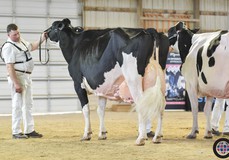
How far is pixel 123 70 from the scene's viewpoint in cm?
777

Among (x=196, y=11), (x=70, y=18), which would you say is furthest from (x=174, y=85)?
(x=70, y=18)

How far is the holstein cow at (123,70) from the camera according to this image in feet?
24.9

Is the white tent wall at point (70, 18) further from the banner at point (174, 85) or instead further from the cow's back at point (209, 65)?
the cow's back at point (209, 65)

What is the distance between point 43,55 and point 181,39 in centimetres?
1180

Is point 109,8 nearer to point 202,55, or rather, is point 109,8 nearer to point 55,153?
point 202,55

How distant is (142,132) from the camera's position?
759cm

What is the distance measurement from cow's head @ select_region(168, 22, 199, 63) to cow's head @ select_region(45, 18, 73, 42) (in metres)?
2.09

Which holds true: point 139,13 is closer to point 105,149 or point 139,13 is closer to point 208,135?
point 208,135

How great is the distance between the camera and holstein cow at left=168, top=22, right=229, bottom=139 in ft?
26.5

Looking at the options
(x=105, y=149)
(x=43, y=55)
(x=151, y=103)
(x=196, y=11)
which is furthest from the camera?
(x=196, y=11)

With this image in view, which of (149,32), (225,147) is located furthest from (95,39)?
(225,147)

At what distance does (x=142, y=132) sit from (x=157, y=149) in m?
0.55

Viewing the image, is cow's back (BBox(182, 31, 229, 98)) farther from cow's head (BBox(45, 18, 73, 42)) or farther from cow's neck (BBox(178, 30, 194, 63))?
cow's head (BBox(45, 18, 73, 42))

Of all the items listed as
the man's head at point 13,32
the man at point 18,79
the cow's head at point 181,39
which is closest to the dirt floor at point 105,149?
the man at point 18,79
